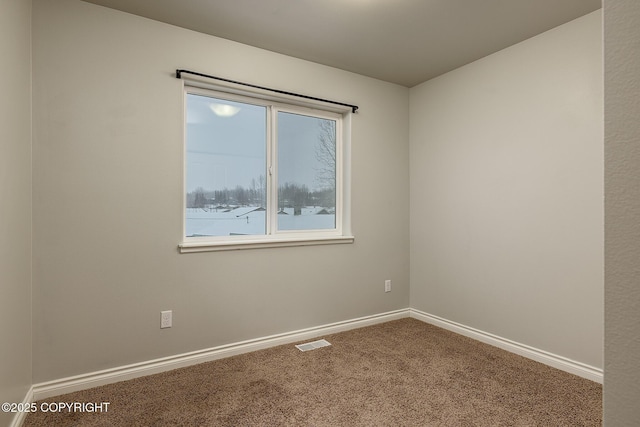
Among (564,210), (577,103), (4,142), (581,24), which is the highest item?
(581,24)

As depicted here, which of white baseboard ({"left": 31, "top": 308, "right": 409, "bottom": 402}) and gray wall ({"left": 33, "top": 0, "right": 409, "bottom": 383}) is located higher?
gray wall ({"left": 33, "top": 0, "right": 409, "bottom": 383})

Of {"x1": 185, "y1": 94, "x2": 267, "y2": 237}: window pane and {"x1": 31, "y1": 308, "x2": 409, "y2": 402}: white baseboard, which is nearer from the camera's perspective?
{"x1": 31, "y1": 308, "x2": 409, "y2": 402}: white baseboard

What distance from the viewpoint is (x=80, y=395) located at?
2.09 meters

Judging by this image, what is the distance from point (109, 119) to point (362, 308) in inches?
104

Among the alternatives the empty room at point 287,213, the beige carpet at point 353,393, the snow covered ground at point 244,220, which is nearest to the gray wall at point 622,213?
the empty room at point 287,213

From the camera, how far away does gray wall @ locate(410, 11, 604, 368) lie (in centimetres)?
233

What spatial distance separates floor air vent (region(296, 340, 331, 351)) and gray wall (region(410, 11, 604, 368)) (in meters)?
1.23

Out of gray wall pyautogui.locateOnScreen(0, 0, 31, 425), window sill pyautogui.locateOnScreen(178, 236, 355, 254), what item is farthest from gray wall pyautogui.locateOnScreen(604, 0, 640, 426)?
window sill pyautogui.locateOnScreen(178, 236, 355, 254)

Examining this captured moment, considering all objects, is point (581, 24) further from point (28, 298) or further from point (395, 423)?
point (28, 298)

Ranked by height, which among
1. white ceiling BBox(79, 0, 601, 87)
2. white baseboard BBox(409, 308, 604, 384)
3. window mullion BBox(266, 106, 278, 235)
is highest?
white ceiling BBox(79, 0, 601, 87)

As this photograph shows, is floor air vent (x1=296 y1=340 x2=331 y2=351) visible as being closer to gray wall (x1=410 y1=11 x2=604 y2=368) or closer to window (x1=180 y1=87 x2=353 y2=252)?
window (x1=180 y1=87 x2=353 y2=252)

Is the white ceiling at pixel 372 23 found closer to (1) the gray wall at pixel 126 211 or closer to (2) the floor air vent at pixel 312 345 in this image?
(1) the gray wall at pixel 126 211

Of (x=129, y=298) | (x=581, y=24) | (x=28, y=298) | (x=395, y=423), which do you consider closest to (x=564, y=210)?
(x=581, y=24)

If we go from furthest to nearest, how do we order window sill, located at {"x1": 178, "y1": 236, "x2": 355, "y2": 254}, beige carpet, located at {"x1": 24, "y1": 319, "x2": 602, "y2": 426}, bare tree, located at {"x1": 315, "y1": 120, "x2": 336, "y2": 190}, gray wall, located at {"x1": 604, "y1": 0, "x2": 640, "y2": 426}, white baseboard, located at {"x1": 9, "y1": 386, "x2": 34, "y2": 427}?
bare tree, located at {"x1": 315, "y1": 120, "x2": 336, "y2": 190}
window sill, located at {"x1": 178, "y1": 236, "x2": 355, "y2": 254}
beige carpet, located at {"x1": 24, "y1": 319, "x2": 602, "y2": 426}
white baseboard, located at {"x1": 9, "y1": 386, "x2": 34, "y2": 427}
gray wall, located at {"x1": 604, "y1": 0, "x2": 640, "y2": 426}
